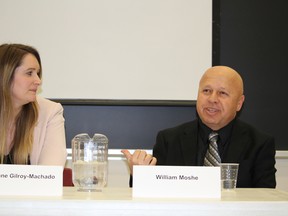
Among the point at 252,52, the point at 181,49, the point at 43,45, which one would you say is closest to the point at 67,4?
the point at 43,45

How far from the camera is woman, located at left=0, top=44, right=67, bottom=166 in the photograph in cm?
276

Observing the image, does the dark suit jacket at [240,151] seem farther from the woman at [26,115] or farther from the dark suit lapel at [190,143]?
the woman at [26,115]

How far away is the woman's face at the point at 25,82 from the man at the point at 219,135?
2.59 ft

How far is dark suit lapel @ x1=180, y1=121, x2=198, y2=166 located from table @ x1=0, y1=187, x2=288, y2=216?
1201 millimetres

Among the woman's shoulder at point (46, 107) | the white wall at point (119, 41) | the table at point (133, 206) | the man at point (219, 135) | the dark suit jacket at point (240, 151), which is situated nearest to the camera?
the table at point (133, 206)

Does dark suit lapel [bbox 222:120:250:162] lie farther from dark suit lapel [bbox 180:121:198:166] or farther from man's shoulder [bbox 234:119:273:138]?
dark suit lapel [bbox 180:121:198:166]

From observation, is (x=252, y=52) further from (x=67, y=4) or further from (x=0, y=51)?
(x=0, y=51)

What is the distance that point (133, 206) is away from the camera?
147cm

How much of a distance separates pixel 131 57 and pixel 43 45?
69 cm

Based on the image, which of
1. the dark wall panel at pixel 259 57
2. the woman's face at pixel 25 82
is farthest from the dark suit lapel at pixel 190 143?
the dark wall panel at pixel 259 57

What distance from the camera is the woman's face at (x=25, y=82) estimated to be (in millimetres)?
2861

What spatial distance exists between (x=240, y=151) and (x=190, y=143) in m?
0.28

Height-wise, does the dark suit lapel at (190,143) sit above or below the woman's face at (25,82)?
below

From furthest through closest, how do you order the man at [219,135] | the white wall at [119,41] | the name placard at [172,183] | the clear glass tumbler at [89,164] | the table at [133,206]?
the white wall at [119,41] → the man at [219,135] → the clear glass tumbler at [89,164] → the name placard at [172,183] → the table at [133,206]
